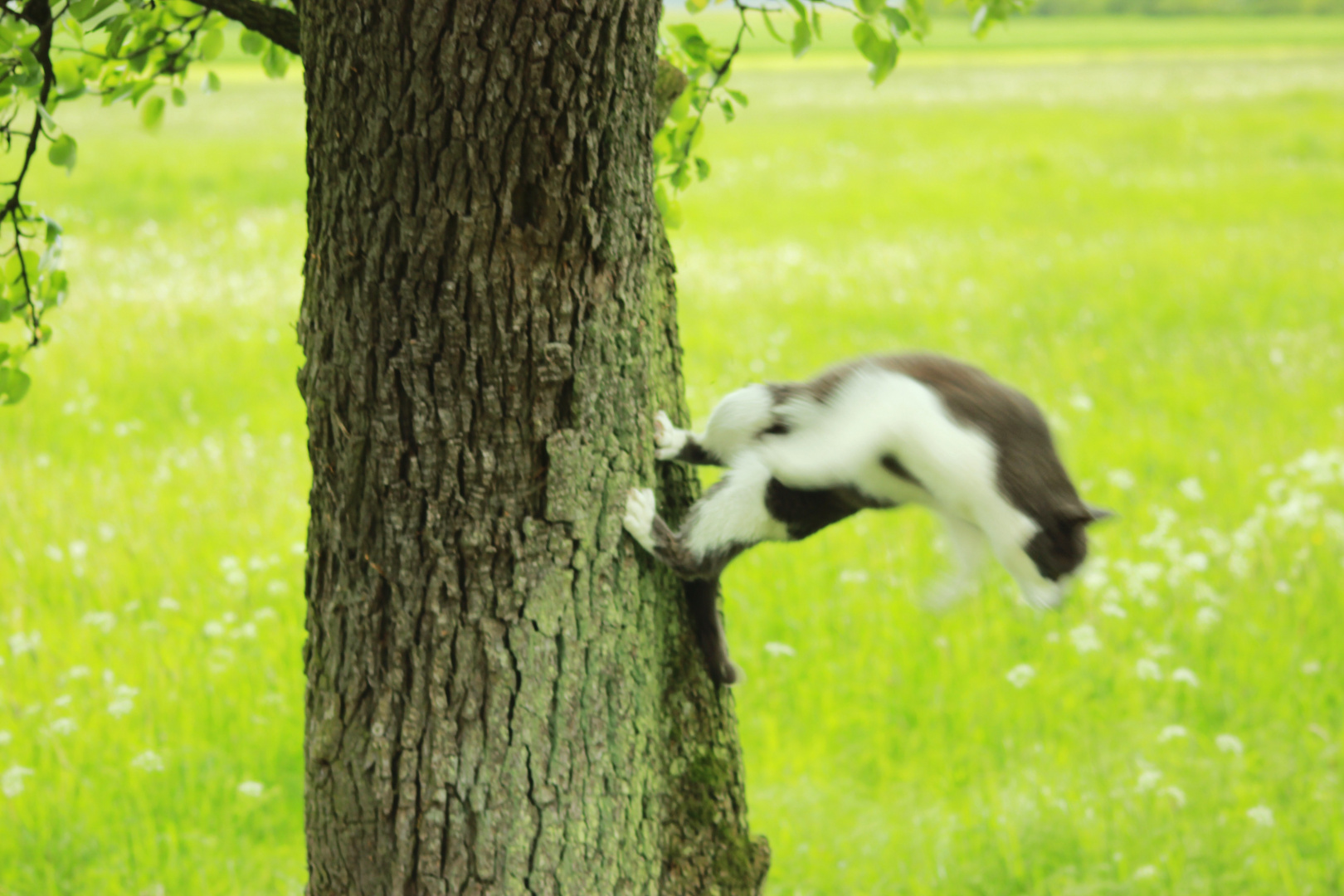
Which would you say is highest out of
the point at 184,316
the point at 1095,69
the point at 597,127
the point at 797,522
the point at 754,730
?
the point at 1095,69

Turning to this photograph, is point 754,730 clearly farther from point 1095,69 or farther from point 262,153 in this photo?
point 1095,69

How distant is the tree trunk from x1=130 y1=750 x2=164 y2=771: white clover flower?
112 cm

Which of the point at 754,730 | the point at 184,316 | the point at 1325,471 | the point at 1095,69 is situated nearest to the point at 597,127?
the point at 754,730

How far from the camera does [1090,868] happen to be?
120 inches

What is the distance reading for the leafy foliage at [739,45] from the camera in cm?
258

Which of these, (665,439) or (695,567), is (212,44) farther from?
(695,567)

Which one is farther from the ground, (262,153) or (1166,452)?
(262,153)

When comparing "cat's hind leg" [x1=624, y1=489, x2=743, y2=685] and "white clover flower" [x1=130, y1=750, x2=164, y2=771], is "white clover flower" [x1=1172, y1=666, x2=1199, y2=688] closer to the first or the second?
"cat's hind leg" [x1=624, y1=489, x2=743, y2=685]

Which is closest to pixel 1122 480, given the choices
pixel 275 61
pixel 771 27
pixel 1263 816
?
pixel 1263 816

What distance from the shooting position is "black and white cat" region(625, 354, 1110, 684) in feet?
6.25

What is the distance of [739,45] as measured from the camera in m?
2.87

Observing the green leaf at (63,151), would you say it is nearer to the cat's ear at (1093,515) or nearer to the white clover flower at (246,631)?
the white clover flower at (246,631)

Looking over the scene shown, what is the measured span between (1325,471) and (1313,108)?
17.1 meters

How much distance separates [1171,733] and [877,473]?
1988mm
